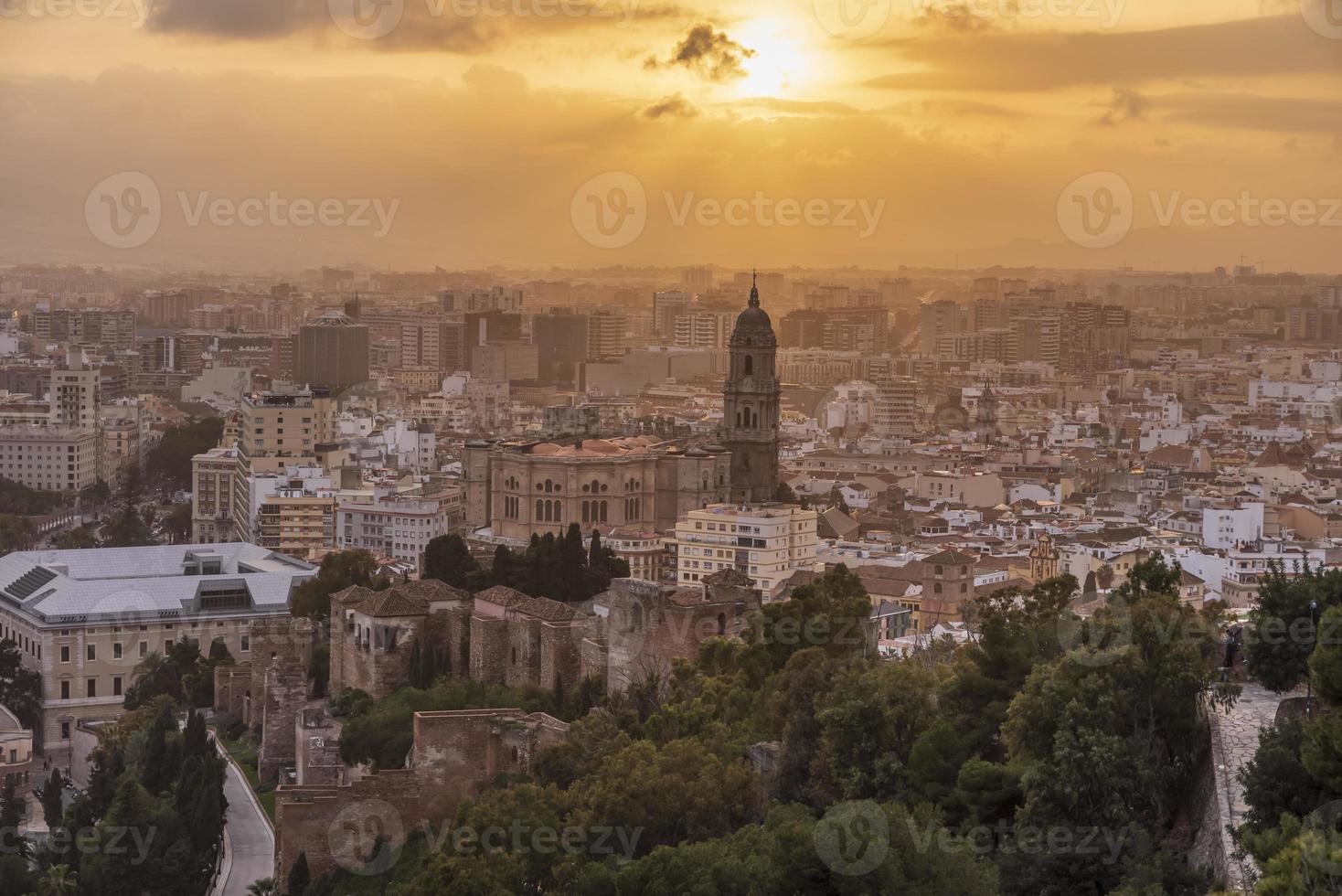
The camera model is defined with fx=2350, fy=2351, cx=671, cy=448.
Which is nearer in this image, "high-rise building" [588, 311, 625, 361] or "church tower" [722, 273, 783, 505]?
"church tower" [722, 273, 783, 505]

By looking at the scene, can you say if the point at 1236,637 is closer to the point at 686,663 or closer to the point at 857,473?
the point at 686,663

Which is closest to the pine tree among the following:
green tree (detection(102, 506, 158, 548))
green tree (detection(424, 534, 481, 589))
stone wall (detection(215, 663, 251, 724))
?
stone wall (detection(215, 663, 251, 724))

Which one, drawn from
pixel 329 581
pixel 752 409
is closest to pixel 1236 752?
pixel 329 581

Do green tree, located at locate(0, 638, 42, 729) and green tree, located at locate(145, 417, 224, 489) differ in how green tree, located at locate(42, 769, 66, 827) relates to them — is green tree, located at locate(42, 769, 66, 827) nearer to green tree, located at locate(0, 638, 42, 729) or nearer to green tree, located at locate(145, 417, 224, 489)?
green tree, located at locate(0, 638, 42, 729)

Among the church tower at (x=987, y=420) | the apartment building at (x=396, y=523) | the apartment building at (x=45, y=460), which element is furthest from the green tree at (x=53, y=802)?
the church tower at (x=987, y=420)

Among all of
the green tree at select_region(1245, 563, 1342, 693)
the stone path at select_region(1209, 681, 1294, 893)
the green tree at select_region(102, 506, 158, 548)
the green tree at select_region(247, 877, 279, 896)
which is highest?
the green tree at select_region(1245, 563, 1342, 693)
